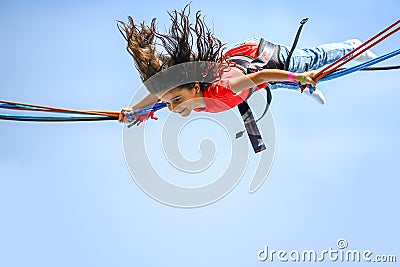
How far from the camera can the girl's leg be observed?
16.3 ft

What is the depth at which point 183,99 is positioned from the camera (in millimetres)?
4426

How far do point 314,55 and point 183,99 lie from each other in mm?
1303

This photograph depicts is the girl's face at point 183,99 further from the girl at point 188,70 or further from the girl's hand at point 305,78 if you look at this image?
the girl's hand at point 305,78

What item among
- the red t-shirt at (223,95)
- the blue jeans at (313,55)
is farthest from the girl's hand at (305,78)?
the blue jeans at (313,55)

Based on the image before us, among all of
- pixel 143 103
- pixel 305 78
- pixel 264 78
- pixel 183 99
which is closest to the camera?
pixel 305 78

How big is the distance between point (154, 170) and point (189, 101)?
57cm

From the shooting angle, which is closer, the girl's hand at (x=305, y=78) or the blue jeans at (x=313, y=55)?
the girl's hand at (x=305, y=78)

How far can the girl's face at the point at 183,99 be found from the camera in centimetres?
438

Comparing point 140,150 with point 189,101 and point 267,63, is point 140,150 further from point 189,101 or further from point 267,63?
point 267,63

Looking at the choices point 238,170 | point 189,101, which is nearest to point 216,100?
point 189,101

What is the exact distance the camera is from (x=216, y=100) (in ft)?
14.9

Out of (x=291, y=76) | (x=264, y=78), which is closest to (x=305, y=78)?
(x=291, y=76)

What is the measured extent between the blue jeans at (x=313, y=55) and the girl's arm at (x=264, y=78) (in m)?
0.52

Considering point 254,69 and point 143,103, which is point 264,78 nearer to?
point 254,69
